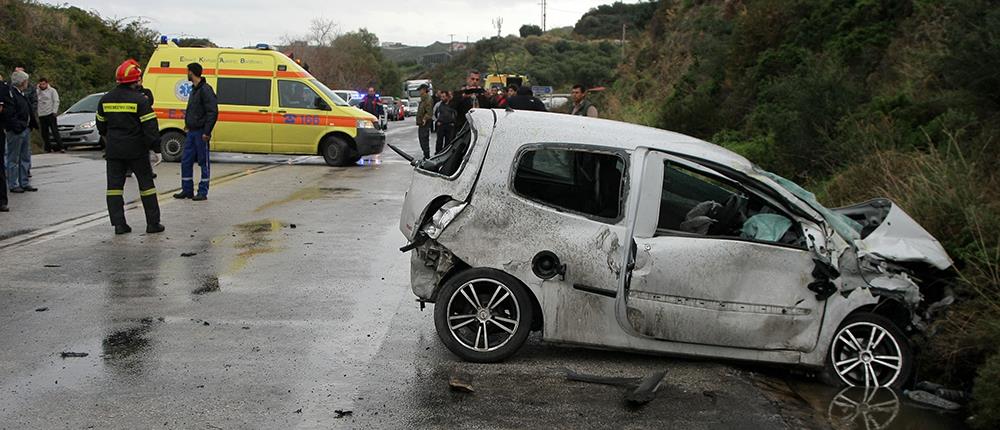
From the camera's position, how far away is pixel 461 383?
19.8 feet

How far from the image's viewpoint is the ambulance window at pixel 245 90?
21.3 meters

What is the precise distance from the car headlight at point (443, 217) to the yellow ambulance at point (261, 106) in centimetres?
1502

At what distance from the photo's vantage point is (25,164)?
50.4 feet

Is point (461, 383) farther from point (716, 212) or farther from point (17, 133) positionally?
point (17, 133)

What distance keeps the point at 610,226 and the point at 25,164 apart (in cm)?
1180

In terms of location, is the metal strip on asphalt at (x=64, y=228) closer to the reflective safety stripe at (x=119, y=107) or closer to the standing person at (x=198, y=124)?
the standing person at (x=198, y=124)

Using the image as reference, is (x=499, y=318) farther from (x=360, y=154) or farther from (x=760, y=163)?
(x=360, y=154)

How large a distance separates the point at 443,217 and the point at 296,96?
50.7 feet

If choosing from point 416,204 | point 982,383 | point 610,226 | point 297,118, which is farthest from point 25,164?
point 982,383

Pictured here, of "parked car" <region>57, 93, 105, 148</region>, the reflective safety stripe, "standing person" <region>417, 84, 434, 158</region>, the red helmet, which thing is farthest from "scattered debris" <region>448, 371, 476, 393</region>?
"parked car" <region>57, 93, 105, 148</region>

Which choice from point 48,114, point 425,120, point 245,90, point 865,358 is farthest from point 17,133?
point 865,358

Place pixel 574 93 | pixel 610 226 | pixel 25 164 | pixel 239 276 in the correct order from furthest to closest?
pixel 25 164, pixel 574 93, pixel 239 276, pixel 610 226

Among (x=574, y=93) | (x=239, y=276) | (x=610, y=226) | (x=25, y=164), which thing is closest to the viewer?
(x=610, y=226)

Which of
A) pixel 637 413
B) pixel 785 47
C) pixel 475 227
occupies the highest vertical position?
pixel 785 47
